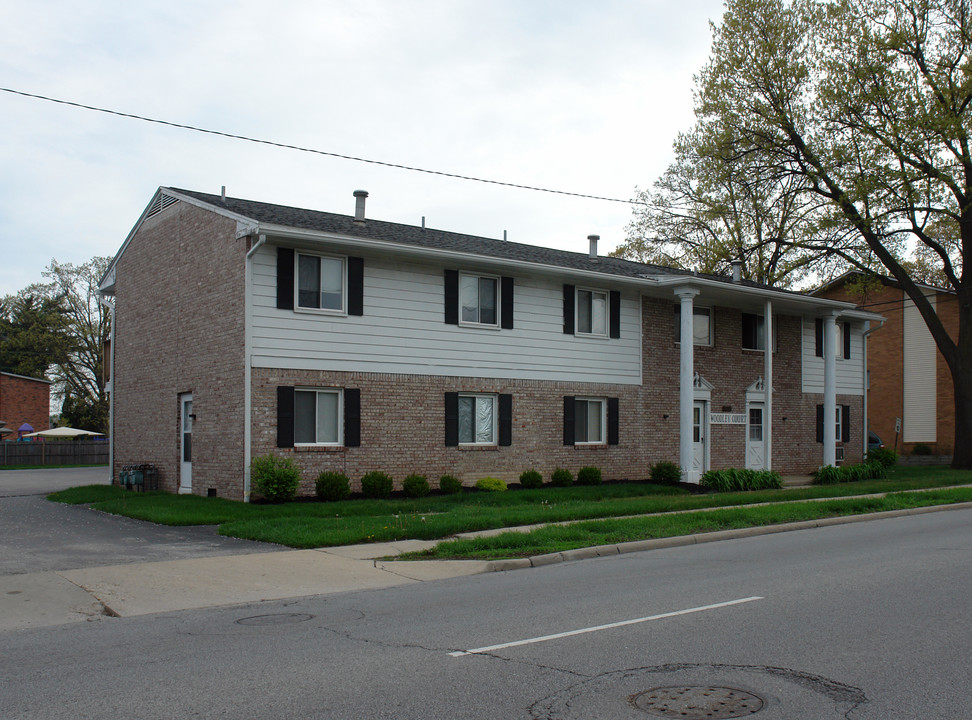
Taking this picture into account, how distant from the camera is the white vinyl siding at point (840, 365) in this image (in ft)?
103

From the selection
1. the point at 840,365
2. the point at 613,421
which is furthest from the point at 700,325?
the point at 840,365

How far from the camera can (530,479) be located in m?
22.9

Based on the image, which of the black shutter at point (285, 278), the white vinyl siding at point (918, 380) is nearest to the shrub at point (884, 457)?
the white vinyl siding at point (918, 380)

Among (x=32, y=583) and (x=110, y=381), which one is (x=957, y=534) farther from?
(x=110, y=381)

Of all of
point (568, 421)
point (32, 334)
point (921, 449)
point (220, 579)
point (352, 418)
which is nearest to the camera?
point (220, 579)

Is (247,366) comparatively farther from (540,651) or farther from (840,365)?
(840,365)

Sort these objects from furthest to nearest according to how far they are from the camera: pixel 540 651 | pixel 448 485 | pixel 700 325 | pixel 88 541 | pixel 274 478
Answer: pixel 700 325 < pixel 448 485 < pixel 274 478 < pixel 88 541 < pixel 540 651

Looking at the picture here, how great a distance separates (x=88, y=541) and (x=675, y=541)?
367 inches

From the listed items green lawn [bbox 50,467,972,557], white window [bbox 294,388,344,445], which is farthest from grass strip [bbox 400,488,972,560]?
white window [bbox 294,388,344,445]

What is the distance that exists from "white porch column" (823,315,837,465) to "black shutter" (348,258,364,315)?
16590 mm

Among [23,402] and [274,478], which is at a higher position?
[23,402]

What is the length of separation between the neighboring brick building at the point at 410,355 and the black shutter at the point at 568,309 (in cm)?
5

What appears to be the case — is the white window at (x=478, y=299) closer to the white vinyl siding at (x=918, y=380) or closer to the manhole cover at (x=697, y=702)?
the manhole cover at (x=697, y=702)

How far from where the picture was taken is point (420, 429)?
70.8 feet
